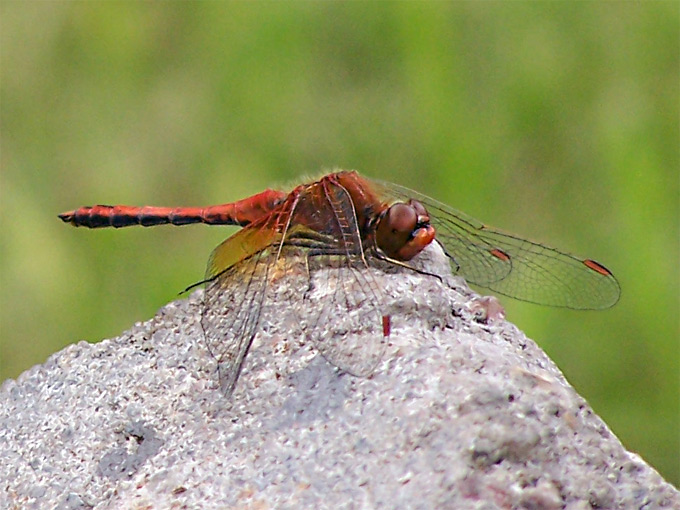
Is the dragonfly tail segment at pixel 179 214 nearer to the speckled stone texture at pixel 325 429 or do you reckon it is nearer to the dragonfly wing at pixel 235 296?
the dragonfly wing at pixel 235 296

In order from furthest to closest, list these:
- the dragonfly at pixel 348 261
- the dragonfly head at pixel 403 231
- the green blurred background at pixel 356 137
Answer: the green blurred background at pixel 356 137 → the dragonfly head at pixel 403 231 → the dragonfly at pixel 348 261

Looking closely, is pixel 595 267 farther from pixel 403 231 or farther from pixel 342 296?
pixel 342 296

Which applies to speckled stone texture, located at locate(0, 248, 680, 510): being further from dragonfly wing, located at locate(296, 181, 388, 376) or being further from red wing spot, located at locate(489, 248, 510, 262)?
red wing spot, located at locate(489, 248, 510, 262)

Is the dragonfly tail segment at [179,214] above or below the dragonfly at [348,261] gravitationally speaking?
above

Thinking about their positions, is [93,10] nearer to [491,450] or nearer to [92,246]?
[92,246]

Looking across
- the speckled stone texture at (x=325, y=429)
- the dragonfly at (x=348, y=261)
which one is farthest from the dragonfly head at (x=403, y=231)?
the speckled stone texture at (x=325, y=429)

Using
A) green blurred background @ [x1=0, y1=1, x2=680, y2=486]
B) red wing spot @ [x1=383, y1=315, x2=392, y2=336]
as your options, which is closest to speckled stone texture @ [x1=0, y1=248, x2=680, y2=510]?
red wing spot @ [x1=383, y1=315, x2=392, y2=336]

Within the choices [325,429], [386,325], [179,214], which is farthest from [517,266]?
[325,429]
